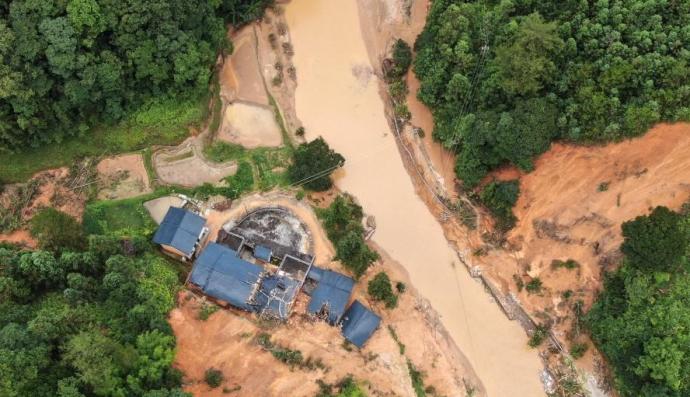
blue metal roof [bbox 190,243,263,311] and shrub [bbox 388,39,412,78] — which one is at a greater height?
shrub [bbox 388,39,412,78]

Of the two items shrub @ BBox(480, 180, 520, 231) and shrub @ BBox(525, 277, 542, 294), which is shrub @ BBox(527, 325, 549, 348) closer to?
shrub @ BBox(525, 277, 542, 294)

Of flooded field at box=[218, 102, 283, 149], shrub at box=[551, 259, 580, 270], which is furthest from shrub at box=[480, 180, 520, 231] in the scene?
flooded field at box=[218, 102, 283, 149]

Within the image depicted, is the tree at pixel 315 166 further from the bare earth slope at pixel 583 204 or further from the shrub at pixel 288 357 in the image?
the shrub at pixel 288 357

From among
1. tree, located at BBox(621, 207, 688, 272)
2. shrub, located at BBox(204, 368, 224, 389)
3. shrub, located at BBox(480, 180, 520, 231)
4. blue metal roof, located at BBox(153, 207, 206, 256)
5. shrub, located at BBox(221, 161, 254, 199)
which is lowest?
shrub, located at BBox(204, 368, 224, 389)

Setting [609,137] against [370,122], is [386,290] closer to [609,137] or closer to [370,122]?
[370,122]

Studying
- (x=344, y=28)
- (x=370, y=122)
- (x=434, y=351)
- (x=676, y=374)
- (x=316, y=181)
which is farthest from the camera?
(x=344, y=28)

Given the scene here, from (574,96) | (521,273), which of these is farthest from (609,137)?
(521,273)
